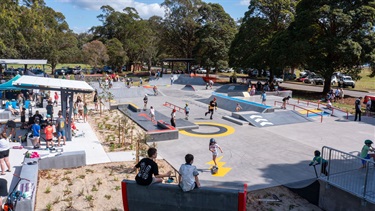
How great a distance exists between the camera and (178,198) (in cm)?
707

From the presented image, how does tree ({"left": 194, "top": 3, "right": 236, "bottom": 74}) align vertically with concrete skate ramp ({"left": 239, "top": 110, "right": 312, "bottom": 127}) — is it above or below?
above

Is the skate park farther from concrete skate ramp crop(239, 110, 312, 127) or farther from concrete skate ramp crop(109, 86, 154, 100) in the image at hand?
concrete skate ramp crop(109, 86, 154, 100)

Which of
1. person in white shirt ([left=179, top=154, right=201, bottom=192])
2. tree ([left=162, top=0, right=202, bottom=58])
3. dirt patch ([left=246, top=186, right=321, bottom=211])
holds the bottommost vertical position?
dirt patch ([left=246, top=186, right=321, bottom=211])

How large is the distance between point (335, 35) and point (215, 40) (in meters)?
23.3

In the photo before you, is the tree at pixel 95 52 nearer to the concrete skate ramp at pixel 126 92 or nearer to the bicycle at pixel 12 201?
the concrete skate ramp at pixel 126 92

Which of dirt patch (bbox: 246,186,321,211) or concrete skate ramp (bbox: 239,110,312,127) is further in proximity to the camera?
concrete skate ramp (bbox: 239,110,312,127)

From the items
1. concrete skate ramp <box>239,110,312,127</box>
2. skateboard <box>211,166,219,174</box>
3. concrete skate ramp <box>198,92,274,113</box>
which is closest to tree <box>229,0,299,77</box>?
concrete skate ramp <box>198,92,274,113</box>

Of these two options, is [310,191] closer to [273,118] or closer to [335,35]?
[273,118]

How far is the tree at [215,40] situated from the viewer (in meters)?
53.8

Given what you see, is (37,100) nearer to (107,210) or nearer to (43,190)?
(43,190)

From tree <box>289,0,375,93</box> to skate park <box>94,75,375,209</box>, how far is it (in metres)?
6.88

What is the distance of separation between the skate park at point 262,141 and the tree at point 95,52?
116ft

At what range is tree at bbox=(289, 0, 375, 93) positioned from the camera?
3133 cm

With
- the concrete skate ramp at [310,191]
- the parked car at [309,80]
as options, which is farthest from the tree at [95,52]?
the concrete skate ramp at [310,191]
